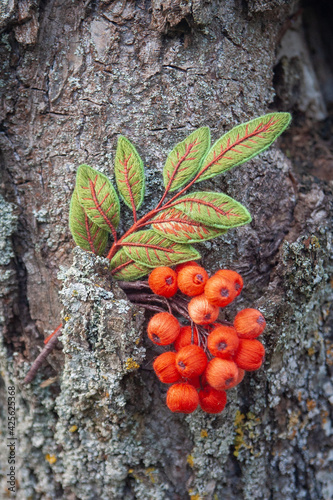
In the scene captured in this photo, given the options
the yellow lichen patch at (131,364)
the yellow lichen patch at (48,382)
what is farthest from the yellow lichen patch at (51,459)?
the yellow lichen patch at (131,364)

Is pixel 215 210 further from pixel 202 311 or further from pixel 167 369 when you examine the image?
pixel 167 369

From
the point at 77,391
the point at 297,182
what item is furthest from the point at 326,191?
the point at 77,391

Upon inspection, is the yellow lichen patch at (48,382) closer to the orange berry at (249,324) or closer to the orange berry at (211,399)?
the orange berry at (211,399)

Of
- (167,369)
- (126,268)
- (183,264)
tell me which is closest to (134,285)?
(126,268)

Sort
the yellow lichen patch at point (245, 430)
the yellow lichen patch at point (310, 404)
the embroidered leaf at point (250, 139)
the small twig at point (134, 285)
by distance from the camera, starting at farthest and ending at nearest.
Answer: the yellow lichen patch at point (310, 404) < the yellow lichen patch at point (245, 430) < the small twig at point (134, 285) < the embroidered leaf at point (250, 139)

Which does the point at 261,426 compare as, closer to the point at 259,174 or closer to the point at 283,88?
the point at 259,174
